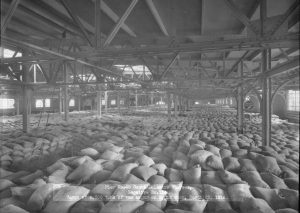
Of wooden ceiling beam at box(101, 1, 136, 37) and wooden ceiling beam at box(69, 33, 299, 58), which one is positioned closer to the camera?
wooden ceiling beam at box(69, 33, 299, 58)

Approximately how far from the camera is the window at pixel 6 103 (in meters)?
22.0

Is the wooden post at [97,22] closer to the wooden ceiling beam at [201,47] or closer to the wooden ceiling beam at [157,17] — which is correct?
the wooden ceiling beam at [201,47]

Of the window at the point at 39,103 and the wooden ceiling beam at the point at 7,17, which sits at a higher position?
the wooden ceiling beam at the point at 7,17

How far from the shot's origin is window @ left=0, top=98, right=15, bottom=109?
22000 millimetres

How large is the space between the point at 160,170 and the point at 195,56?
6.09 metres

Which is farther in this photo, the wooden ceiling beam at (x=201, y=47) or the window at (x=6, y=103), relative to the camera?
the window at (x=6, y=103)

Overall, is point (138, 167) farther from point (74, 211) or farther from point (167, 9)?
point (167, 9)

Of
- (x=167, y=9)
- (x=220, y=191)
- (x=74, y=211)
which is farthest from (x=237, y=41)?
(x=74, y=211)

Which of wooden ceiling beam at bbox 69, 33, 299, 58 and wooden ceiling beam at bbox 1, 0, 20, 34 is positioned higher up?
wooden ceiling beam at bbox 1, 0, 20, 34

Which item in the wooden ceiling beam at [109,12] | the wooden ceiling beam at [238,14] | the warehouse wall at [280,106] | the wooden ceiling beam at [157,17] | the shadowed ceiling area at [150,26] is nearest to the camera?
the wooden ceiling beam at [238,14]

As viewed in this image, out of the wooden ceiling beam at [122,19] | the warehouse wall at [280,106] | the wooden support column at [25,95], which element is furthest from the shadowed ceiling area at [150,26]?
the warehouse wall at [280,106]

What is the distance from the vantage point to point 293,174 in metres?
3.55

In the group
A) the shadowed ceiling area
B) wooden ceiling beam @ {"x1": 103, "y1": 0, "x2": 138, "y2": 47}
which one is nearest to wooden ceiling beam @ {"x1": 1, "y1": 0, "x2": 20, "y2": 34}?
the shadowed ceiling area

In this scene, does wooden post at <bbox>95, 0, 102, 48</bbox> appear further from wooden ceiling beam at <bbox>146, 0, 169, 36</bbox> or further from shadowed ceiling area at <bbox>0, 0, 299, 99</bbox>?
wooden ceiling beam at <bbox>146, 0, 169, 36</bbox>
